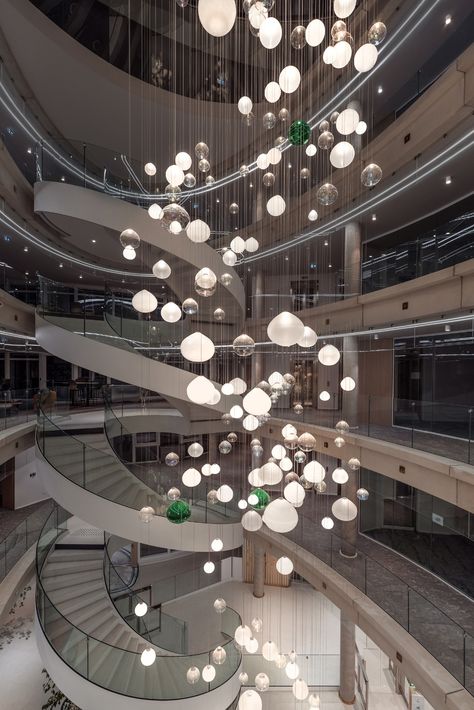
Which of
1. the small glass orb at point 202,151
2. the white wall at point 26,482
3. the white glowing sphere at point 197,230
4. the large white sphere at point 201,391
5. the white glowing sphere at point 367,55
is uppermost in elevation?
the white glowing sphere at point 367,55

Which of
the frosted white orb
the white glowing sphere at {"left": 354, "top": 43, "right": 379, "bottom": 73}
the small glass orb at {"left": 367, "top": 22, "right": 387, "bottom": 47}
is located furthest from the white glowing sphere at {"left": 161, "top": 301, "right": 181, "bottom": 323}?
the small glass orb at {"left": 367, "top": 22, "right": 387, "bottom": 47}

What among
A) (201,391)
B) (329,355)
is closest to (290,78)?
(329,355)

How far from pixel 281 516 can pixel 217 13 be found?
111 inches

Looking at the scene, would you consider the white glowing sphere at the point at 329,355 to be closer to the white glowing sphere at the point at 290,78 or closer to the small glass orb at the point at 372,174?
the small glass orb at the point at 372,174

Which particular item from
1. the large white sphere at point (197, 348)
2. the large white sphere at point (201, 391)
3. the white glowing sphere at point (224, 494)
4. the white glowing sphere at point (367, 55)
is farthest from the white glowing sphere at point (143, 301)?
the white glowing sphere at point (367, 55)

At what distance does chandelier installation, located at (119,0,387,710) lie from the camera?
2443 millimetres

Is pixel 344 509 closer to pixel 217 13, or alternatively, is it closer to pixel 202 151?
pixel 202 151

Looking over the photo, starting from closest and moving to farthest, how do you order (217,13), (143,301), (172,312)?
(217,13) → (143,301) → (172,312)

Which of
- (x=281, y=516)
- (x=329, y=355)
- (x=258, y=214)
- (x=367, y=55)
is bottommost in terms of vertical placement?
(x=281, y=516)

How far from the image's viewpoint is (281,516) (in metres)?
2.59

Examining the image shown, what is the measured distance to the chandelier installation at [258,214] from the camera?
244 centimetres

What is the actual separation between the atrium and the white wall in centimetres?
9

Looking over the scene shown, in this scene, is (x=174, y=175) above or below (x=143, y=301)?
above

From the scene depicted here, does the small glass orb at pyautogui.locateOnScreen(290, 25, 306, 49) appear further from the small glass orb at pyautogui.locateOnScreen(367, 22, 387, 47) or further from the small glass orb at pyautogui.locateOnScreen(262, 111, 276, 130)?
the small glass orb at pyautogui.locateOnScreen(262, 111, 276, 130)
